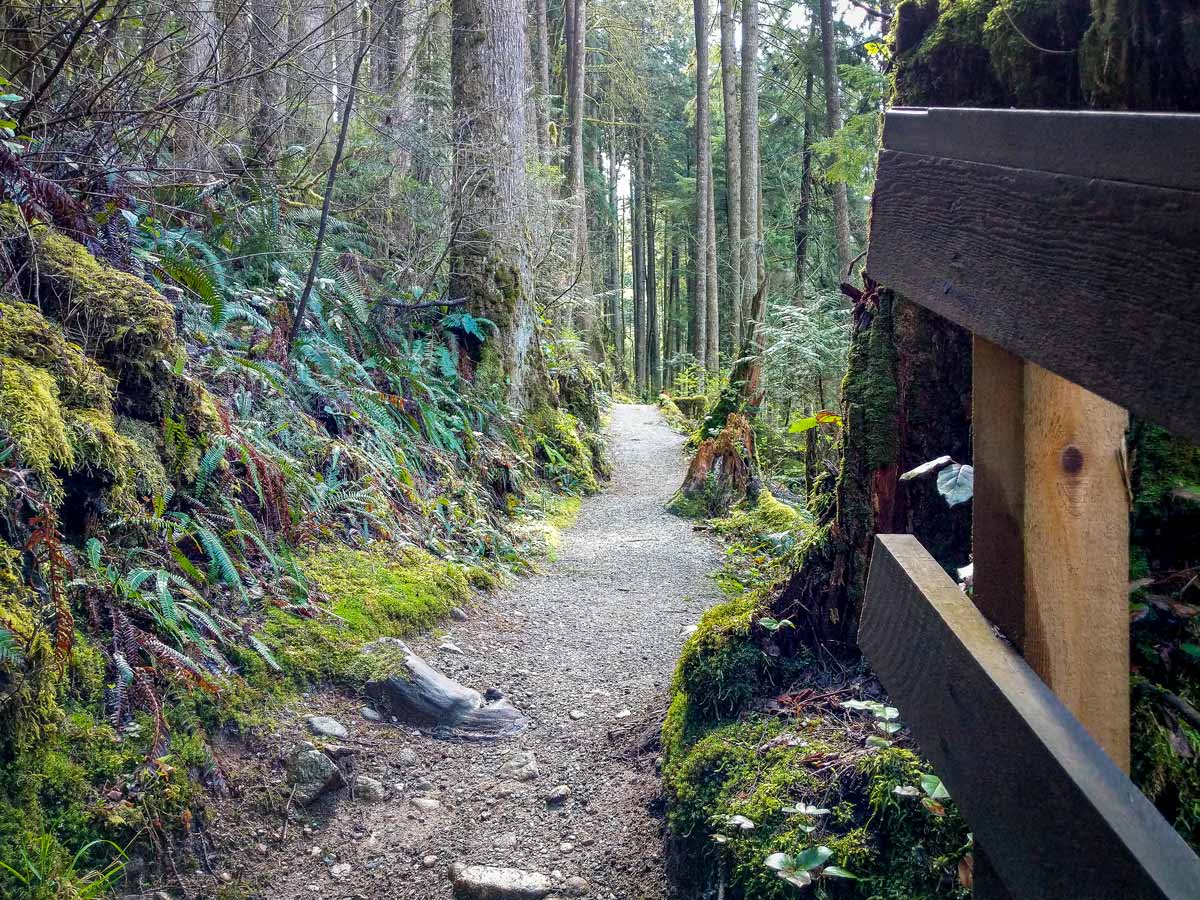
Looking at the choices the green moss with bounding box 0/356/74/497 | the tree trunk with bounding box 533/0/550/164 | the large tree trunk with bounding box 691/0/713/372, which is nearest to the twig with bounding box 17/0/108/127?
the green moss with bounding box 0/356/74/497

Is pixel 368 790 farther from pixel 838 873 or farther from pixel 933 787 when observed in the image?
pixel 933 787

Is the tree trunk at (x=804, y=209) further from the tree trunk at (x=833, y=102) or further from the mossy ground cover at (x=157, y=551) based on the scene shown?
the mossy ground cover at (x=157, y=551)

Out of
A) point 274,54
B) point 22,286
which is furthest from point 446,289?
point 22,286

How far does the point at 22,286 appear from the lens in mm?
3809

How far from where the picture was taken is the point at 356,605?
4684mm

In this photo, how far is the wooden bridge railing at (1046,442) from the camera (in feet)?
2.83

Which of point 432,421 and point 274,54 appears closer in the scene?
point 274,54

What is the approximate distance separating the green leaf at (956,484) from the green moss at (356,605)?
3.09 m

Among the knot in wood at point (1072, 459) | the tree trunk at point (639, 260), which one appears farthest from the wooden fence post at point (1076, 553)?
the tree trunk at point (639, 260)

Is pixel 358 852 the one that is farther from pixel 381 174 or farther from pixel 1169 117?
pixel 381 174

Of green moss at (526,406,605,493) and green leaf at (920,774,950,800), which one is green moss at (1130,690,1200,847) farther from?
green moss at (526,406,605,493)

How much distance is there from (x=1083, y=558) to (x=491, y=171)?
352 inches

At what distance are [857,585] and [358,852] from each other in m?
2.21

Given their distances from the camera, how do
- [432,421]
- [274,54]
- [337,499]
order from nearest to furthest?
[337,499] < [274,54] < [432,421]
